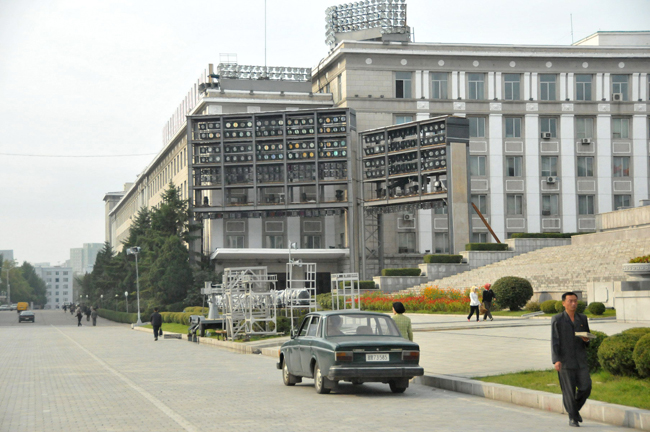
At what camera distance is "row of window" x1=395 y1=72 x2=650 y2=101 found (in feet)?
235

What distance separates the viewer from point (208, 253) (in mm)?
74000

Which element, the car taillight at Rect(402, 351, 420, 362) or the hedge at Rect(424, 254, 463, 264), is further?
the hedge at Rect(424, 254, 463, 264)

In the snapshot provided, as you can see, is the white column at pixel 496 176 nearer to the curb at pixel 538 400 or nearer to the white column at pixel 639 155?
the white column at pixel 639 155

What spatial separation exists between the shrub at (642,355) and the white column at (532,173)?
6067 centimetres

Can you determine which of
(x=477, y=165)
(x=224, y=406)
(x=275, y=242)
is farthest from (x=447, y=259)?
(x=224, y=406)

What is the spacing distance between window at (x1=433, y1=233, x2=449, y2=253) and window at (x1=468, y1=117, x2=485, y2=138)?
29.7 ft

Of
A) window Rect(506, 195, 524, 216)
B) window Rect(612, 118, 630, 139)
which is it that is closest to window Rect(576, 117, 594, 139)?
window Rect(612, 118, 630, 139)

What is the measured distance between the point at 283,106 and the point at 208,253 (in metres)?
15.0

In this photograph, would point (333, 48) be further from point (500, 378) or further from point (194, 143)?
point (500, 378)

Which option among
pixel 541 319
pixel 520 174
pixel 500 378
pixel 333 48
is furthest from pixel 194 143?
pixel 500 378

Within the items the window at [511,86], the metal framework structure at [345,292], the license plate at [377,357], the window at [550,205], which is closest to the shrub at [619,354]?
the license plate at [377,357]

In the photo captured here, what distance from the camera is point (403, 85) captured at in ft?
235

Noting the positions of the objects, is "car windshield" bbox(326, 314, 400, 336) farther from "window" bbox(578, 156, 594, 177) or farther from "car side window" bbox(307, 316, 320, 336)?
"window" bbox(578, 156, 594, 177)

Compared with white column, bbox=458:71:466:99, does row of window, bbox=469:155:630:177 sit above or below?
below
